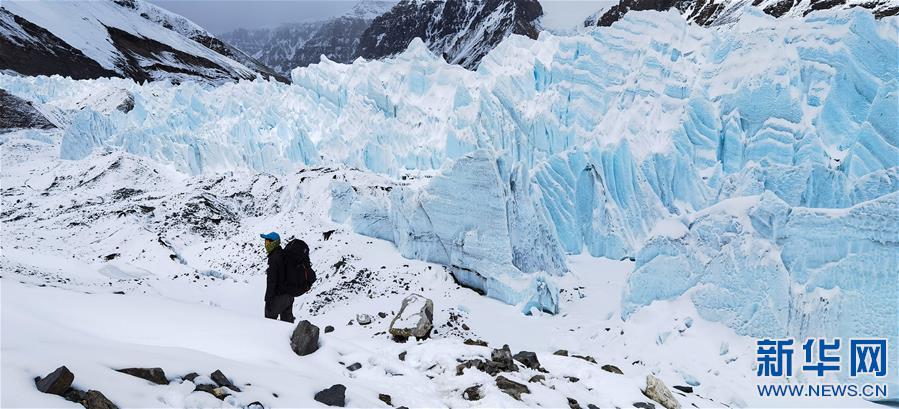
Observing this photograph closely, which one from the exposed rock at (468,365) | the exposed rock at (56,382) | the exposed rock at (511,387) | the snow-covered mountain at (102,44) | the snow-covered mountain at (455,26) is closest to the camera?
the exposed rock at (56,382)

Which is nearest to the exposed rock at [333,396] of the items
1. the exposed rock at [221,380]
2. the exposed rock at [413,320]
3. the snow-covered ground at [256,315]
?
the snow-covered ground at [256,315]

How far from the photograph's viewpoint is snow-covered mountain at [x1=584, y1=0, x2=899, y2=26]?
4978 cm

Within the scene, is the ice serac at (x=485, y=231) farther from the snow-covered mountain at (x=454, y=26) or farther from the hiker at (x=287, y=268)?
the snow-covered mountain at (x=454, y=26)

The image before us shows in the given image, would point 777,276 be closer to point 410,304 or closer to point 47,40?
point 410,304

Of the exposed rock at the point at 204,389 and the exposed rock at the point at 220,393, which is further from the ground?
the exposed rock at the point at 204,389

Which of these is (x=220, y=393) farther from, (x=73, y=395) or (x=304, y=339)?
(x=304, y=339)

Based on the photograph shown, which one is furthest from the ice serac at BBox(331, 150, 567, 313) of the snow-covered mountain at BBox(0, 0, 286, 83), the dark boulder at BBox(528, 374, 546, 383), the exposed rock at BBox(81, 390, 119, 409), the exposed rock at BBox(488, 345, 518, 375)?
the snow-covered mountain at BBox(0, 0, 286, 83)

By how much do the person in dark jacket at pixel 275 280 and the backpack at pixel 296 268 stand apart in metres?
0.06

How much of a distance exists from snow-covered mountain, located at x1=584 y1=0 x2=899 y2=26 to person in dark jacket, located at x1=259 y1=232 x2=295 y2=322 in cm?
3798

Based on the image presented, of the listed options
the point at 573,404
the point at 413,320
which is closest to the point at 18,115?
the point at 413,320

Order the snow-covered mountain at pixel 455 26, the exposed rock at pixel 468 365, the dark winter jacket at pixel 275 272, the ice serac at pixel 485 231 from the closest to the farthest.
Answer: the exposed rock at pixel 468 365 < the dark winter jacket at pixel 275 272 < the ice serac at pixel 485 231 < the snow-covered mountain at pixel 455 26

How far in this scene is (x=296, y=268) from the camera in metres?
6.41

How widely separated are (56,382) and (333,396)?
6.08ft

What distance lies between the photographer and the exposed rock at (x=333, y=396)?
4.06m
